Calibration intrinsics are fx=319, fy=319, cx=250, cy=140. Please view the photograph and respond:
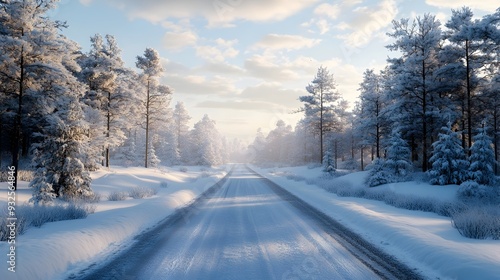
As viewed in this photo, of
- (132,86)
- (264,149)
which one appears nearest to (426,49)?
(132,86)

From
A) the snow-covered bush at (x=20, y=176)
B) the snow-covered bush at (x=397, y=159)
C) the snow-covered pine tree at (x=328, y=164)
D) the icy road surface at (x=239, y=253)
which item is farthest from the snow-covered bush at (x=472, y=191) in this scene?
the snow-covered bush at (x=20, y=176)

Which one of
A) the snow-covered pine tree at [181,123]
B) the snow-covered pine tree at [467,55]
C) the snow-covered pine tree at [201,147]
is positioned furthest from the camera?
the snow-covered pine tree at [181,123]

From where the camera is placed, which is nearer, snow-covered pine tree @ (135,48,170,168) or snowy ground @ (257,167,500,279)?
snowy ground @ (257,167,500,279)

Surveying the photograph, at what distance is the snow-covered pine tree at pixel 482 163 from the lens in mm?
17281

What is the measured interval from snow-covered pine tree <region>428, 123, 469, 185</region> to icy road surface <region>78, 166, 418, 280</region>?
12292 mm

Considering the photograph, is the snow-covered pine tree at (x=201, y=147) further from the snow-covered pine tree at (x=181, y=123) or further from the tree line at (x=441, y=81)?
the tree line at (x=441, y=81)

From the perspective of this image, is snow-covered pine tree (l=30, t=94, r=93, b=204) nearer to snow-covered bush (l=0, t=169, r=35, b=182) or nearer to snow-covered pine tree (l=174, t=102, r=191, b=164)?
snow-covered bush (l=0, t=169, r=35, b=182)

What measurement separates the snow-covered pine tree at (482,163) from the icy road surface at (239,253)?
481 inches

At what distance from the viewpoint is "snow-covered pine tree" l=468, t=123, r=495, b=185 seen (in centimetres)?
1728

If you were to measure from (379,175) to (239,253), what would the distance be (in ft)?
61.0

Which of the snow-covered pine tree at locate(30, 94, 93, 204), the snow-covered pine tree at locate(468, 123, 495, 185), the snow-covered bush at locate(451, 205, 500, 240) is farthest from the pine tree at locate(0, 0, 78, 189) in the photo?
the snow-covered pine tree at locate(468, 123, 495, 185)

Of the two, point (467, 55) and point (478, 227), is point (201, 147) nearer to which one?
point (467, 55)

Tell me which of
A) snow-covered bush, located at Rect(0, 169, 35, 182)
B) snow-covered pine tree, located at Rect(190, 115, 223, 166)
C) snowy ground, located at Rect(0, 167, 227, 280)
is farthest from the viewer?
snow-covered pine tree, located at Rect(190, 115, 223, 166)

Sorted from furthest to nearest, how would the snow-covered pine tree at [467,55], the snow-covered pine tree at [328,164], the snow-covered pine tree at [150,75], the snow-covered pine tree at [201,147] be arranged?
the snow-covered pine tree at [201,147] → the snow-covered pine tree at [150,75] → the snow-covered pine tree at [328,164] → the snow-covered pine tree at [467,55]
